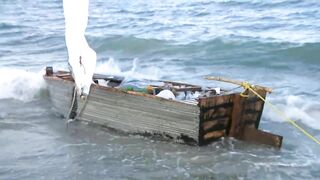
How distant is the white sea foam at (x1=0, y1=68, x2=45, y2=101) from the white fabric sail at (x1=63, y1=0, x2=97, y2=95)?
3090 mm

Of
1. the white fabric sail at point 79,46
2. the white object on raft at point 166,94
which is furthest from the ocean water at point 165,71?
the white fabric sail at point 79,46

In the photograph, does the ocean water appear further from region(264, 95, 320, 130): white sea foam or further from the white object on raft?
the white object on raft

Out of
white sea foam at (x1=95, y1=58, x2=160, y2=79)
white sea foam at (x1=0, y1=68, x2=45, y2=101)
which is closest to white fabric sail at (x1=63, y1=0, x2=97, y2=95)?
white sea foam at (x1=0, y1=68, x2=45, y2=101)

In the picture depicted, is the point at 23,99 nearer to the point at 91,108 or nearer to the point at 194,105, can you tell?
the point at 91,108

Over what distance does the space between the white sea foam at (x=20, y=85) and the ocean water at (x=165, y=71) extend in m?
0.04

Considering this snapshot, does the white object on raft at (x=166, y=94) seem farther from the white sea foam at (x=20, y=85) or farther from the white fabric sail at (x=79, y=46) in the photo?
the white sea foam at (x=20, y=85)

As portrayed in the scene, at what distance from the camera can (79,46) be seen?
33.1ft

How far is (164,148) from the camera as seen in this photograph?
918 centimetres

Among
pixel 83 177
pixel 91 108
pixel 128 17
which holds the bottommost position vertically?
pixel 83 177

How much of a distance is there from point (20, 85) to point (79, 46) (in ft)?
15.1

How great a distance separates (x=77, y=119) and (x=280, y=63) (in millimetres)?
9206

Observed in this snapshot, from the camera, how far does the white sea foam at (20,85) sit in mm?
13320

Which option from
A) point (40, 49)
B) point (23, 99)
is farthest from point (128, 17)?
point (23, 99)

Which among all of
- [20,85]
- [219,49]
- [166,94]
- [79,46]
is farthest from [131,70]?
[166,94]
